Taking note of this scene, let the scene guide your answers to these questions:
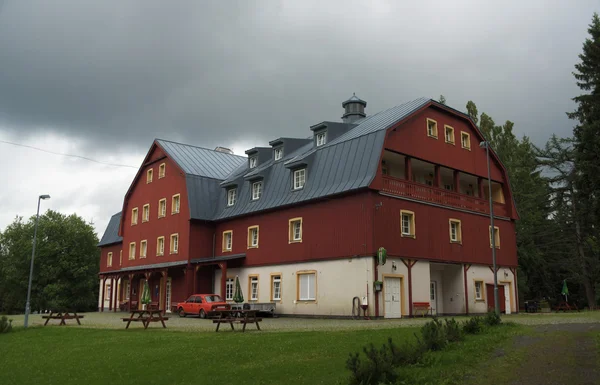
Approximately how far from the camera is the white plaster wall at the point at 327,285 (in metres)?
26.6

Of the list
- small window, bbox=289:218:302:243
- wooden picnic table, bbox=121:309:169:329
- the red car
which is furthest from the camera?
small window, bbox=289:218:302:243

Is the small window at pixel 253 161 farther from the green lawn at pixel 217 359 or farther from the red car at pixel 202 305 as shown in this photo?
the green lawn at pixel 217 359

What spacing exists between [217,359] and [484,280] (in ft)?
78.0

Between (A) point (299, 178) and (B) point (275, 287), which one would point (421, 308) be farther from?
(A) point (299, 178)

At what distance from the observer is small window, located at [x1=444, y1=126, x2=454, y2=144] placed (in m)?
32.8

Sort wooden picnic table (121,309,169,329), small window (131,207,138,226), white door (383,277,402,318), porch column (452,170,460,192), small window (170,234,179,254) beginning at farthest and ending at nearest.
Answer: small window (131,207,138,226), small window (170,234,179,254), porch column (452,170,460,192), white door (383,277,402,318), wooden picnic table (121,309,169,329)

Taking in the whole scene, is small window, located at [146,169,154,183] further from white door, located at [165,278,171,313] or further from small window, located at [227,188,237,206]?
white door, located at [165,278,171,313]

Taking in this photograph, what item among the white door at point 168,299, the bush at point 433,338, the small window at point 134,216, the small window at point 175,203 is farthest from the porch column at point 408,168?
the small window at point 134,216

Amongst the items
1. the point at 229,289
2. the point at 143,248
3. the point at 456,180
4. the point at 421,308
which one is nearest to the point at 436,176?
the point at 456,180

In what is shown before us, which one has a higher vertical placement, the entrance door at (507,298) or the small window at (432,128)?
the small window at (432,128)

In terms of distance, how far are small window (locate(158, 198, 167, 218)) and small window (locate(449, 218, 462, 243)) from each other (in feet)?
67.5

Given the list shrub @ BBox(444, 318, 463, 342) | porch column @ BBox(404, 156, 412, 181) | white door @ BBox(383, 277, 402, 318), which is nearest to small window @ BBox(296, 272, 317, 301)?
white door @ BBox(383, 277, 402, 318)

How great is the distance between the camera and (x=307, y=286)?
29.7 metres

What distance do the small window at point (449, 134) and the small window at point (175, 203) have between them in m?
18.5
